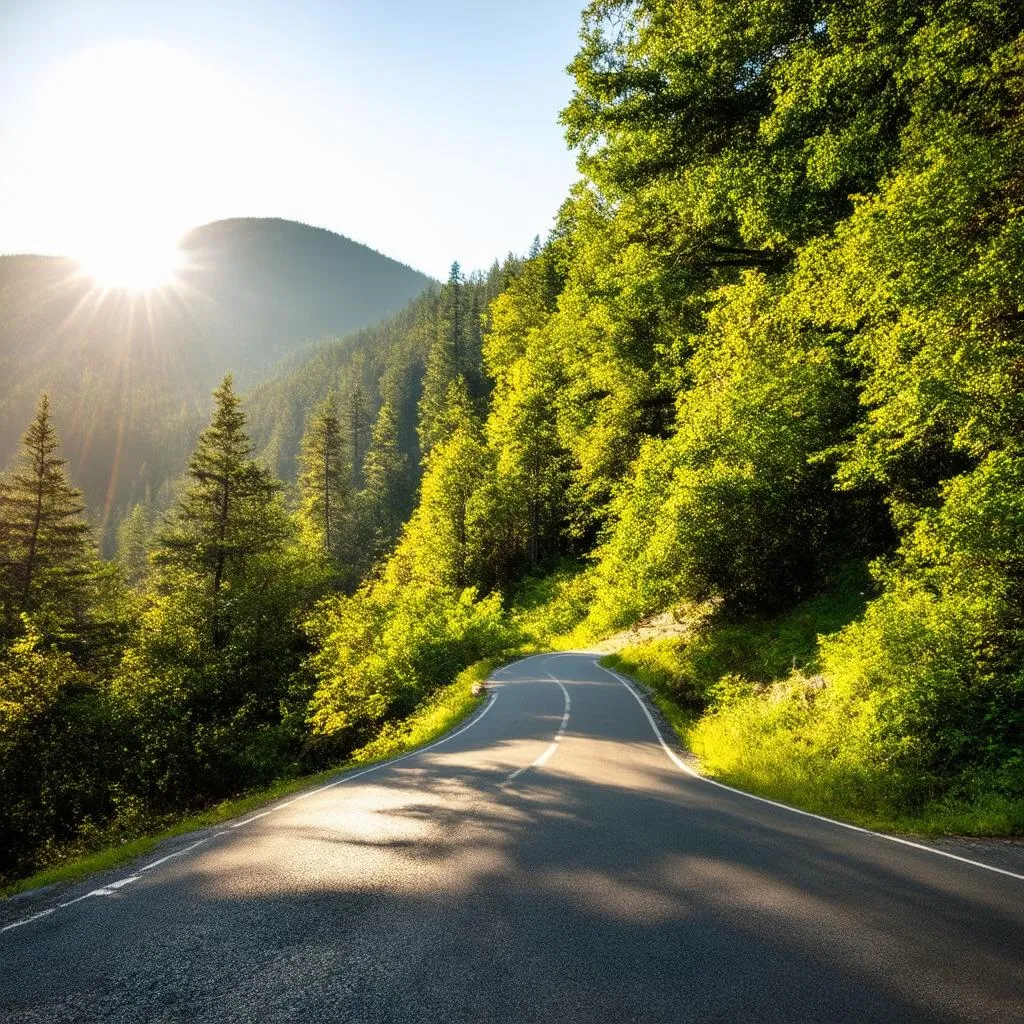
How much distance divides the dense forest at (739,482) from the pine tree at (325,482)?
2101cm

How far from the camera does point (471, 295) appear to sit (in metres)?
92.3

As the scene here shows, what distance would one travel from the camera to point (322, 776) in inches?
485

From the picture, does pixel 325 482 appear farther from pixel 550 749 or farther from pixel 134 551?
pixel 550 749

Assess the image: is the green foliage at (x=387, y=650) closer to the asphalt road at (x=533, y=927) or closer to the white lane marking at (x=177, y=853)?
the white lane marking at (x=177, y=853)

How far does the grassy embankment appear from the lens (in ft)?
26.4

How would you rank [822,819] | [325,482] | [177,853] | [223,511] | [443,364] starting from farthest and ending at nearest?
[443,364]
[325,482]
[223,511]
[822,819]
[177,853]

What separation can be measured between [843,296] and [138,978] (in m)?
14.0

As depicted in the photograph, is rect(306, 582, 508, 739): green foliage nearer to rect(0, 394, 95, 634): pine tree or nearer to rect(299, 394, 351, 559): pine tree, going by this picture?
rect(0, 394, 95, 634): pine tree

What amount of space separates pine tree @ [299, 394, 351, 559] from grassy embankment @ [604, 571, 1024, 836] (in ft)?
135

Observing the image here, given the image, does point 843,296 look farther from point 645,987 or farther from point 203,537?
point 203,537

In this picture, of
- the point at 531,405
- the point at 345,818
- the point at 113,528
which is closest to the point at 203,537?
the point at 531,405

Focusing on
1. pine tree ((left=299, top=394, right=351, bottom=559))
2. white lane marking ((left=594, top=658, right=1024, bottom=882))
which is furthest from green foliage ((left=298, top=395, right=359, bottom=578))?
white lane marking ((left=594, top=658, right=1024, bottom=882))

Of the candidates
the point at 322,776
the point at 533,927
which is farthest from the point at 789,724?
the point at 322,776

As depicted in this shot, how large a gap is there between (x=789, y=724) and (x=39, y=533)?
1224 inches
